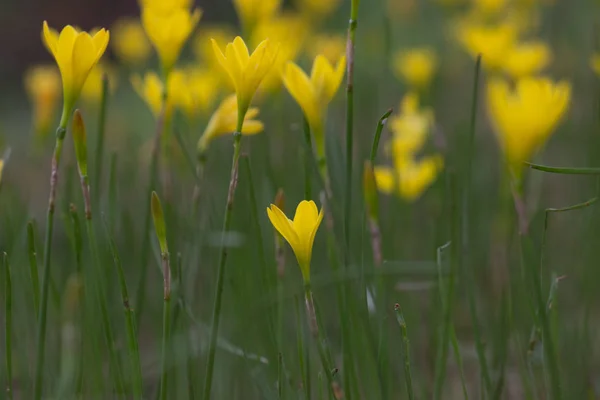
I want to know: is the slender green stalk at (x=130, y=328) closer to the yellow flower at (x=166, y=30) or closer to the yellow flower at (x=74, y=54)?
the yellow flower at (x=74, y=54)

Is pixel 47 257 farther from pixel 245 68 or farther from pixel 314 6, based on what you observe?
pixel 314 6

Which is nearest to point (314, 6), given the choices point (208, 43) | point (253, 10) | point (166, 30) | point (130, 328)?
point (208, 43)

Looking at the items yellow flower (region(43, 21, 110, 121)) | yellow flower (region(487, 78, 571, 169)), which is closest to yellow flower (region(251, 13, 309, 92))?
yellow flower (region(43, 21, 110, 121))

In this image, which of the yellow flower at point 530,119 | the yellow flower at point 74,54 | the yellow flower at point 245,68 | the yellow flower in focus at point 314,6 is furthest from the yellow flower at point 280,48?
the yellow flower in focus at point 314,6

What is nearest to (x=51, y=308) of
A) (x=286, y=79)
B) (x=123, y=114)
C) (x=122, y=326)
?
(x=122, y=326)

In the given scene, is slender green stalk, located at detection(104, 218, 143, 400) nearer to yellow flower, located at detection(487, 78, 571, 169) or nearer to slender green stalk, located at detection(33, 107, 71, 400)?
slender green stalk, located at detection(33, 107, 71, 400)

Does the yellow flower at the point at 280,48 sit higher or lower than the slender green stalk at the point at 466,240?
higher

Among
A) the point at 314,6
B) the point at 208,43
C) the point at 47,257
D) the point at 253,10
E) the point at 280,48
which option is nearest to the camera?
the point at 47,257
